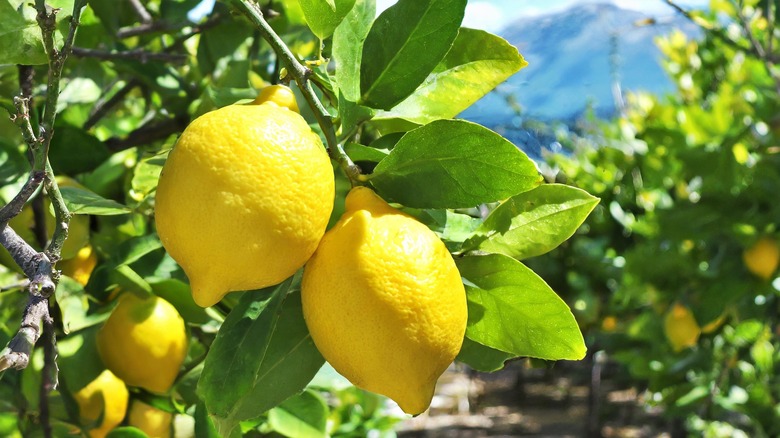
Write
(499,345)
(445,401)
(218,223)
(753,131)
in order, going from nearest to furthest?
(218,223) < (499,345) < (753,131) < (445,401)

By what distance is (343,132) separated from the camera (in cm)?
63

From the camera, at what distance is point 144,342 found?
799 mm

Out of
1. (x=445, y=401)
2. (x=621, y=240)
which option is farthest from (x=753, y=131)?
(x=445, y=401)

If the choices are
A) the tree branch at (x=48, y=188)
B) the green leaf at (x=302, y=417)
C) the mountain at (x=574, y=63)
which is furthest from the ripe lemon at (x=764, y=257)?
the tree branch at (x=48, y=188)

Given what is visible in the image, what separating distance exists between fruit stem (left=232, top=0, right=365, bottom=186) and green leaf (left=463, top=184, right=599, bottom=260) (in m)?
0.11

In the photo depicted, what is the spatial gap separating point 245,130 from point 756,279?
1.82 metres

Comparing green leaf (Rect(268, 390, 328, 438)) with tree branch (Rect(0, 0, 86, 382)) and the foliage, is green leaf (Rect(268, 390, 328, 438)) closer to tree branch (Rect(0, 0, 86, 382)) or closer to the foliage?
tree branch (Rect(0, 0, 86, 382))

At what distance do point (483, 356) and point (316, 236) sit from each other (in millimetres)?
208

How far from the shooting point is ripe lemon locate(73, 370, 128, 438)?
82cm

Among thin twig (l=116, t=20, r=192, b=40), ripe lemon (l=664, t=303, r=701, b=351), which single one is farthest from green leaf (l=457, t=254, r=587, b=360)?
ripe lemon (l=664, t=303, r=701, b=351)

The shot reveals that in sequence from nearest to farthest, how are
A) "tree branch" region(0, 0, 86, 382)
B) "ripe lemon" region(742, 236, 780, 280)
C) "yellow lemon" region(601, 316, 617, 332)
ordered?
"tree branch" region(0, 0, 86, 382), "ripe lemon" region(742, 236, 780, 280), "yellow lemon" region(601, 316, 617, 332)

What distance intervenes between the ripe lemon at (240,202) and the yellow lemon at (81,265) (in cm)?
38

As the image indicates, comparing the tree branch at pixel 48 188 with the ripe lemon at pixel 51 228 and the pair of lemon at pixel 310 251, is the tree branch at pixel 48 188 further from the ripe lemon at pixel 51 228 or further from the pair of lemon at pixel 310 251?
the ripe lemon at pixel 51 228

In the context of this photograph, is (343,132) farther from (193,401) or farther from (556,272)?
(556,272)
